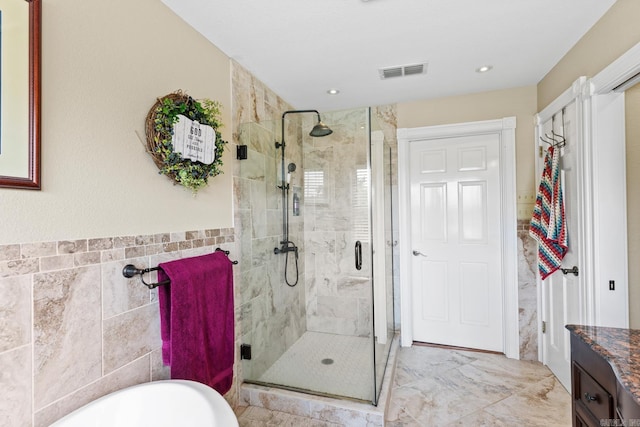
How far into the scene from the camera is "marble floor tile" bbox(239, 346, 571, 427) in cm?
196

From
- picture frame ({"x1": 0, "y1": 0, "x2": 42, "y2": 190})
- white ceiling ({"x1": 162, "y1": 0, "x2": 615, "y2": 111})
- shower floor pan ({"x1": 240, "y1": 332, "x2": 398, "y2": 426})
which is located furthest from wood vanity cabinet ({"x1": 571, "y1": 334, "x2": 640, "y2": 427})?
picture frame ({"x1": 0, "y1": 0, "x2": 42, "y2": 190})

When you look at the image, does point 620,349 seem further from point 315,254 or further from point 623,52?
point 315,254

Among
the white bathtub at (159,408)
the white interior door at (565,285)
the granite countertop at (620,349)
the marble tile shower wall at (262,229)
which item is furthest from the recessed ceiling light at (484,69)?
the white bathtub at (159,408)

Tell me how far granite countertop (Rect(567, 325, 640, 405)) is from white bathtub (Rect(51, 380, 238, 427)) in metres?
1.22

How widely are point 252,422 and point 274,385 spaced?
0.26 meters

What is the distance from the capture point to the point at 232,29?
1808mm

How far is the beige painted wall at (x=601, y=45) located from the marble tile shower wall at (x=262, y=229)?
1.98 meters

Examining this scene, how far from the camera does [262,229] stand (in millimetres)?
2402

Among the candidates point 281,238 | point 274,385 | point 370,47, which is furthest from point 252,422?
point 370,47

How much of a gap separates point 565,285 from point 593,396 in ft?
4.72

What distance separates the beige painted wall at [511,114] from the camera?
2.65m

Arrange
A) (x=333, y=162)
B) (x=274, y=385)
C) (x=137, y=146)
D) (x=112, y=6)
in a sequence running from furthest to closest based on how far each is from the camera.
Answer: (x=333, y=162) → (x=274, y=385) → (x=137, y=146) → (x=112, y=6)

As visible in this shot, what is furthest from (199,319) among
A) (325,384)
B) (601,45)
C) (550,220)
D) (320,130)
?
(601,45)

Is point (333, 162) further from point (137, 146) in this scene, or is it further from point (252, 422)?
point (252, 422)
